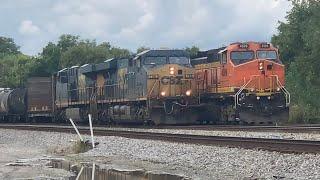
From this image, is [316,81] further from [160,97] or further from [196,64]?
[160,97]

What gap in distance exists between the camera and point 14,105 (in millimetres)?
46062

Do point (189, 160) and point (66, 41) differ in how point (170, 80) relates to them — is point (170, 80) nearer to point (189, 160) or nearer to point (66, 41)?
point (189, 160)

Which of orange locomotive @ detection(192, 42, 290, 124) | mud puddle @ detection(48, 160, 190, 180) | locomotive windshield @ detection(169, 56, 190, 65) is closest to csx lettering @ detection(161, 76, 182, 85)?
locomotive windshield @ detection(169, 56, 190, 65)

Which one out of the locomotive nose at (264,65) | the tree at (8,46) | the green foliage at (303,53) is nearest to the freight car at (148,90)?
the locomotive nose at (264,65)

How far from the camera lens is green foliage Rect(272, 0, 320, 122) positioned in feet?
112

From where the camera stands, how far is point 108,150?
750 inches

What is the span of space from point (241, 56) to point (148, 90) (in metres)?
4.75

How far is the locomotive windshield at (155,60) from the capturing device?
29.4 m

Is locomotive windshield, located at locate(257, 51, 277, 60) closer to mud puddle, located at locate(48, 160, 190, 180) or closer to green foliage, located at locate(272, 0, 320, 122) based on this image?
green foliage, located at locate(272, 0, 320, 122)

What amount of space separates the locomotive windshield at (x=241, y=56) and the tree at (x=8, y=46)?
126 meters

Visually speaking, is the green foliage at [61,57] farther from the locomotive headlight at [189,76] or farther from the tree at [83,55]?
the locomotive headlight at [189,76]

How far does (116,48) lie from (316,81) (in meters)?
54.9

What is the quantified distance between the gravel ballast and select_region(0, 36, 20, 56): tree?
433 ft

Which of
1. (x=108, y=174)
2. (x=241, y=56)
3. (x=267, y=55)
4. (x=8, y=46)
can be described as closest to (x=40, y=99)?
(x=241, y=56)
